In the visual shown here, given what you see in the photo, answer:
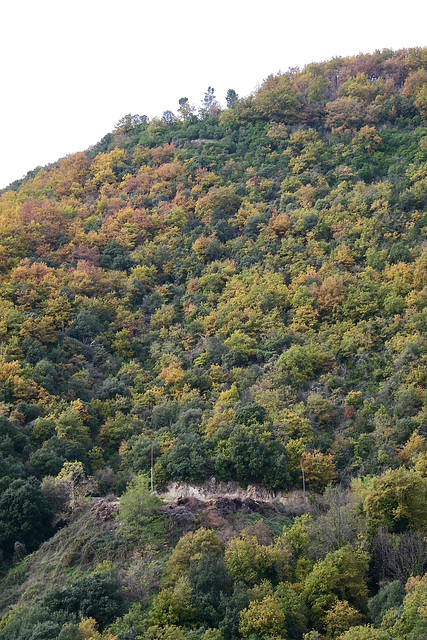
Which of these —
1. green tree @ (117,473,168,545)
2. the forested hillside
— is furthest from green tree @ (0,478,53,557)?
green tree @ (117,473,168,545)

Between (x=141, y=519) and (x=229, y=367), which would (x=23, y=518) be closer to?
(x=141, y=519)

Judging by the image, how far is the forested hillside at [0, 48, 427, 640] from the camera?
3553 centimetres

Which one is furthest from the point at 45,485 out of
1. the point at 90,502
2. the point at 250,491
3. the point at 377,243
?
the point at 377,243

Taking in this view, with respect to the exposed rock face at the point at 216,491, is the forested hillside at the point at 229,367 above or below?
above

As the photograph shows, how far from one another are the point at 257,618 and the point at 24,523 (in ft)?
55.9

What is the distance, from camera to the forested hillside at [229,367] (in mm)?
35531

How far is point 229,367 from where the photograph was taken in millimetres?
58438

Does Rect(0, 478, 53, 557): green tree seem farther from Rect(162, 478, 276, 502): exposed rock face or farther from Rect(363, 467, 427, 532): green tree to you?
Rect(363, 467, 427, 532): green tree

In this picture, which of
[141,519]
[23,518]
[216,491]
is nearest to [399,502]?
[216,491]

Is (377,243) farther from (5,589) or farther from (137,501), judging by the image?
(5,589)

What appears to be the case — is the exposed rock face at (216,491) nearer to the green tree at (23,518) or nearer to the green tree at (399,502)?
the green tree at (23,518)

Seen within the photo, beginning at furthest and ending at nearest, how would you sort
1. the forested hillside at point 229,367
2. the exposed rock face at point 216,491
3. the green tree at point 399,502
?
the exposed rock face at point 216,491, the green tree at point 399,502, the forested hillside at point 229,367

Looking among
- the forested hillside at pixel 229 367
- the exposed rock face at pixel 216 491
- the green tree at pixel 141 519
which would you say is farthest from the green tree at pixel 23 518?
the exposed rock face at pixel 216 491

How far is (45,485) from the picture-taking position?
4566cm
